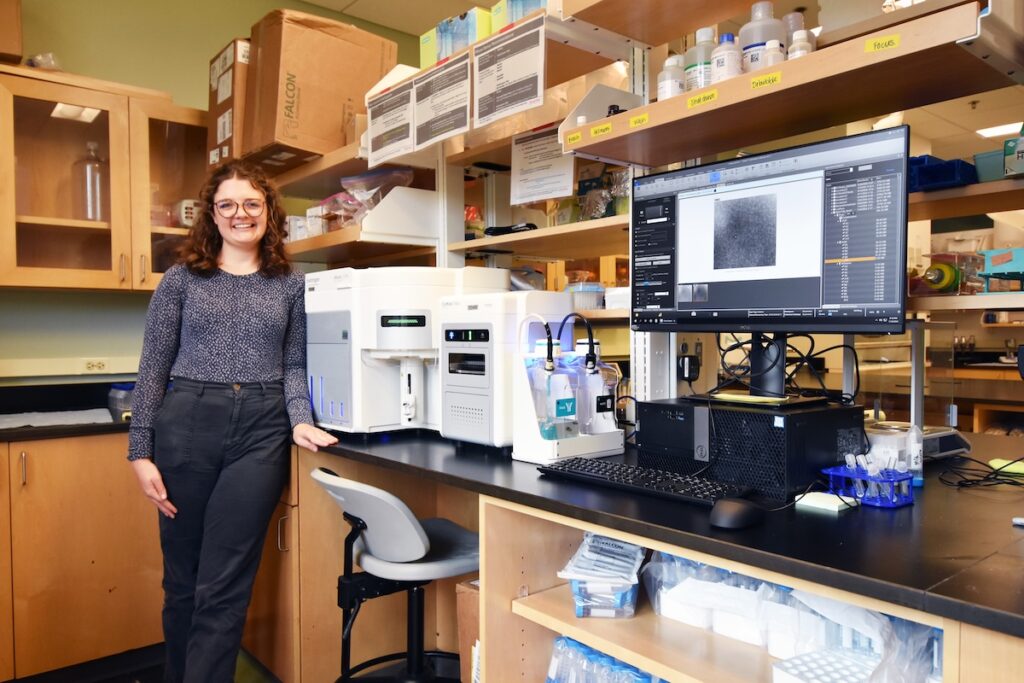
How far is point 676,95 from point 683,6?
275 mm

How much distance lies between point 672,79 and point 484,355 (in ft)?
2.35

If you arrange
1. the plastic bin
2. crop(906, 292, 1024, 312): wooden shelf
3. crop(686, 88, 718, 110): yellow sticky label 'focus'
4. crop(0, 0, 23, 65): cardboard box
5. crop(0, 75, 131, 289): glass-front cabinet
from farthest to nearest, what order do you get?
crop(0, 75, 131, 289): glass-front cabinet < crop(0, 0, 23, 65): cardboard box < crop(686, 88, 718, 110): yellow sticky label 'focus' < crop(906, 292, 1024, 312): wooden shelf < the plastic bin

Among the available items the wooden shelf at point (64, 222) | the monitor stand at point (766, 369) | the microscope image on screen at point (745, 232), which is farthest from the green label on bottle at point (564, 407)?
the wooden shelf at point (64, 222)

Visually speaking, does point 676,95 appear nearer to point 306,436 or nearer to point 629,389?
point 629,389

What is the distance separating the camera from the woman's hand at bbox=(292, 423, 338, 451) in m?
1.83

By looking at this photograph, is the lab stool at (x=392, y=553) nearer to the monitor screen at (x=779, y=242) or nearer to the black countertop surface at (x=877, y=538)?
the black countertop surface at (x=877, y=538)

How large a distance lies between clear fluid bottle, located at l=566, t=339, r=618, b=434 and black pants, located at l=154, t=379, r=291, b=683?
86cm

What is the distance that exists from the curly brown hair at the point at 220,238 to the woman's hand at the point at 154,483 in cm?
51

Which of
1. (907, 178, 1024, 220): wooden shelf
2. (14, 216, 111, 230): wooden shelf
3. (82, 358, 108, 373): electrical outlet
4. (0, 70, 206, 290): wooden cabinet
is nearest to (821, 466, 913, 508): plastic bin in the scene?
(907, 178, 1024, 220): wooden shelf

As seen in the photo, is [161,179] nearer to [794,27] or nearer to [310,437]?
[310,437]

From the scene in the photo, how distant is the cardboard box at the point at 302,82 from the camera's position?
2.36m

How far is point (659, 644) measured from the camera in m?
1.17

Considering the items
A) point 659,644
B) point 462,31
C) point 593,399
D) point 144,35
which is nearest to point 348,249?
point 462,31

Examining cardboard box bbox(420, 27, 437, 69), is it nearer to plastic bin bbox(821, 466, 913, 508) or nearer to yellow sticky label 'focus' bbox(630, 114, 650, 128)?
yellow sticky label 'focus' bbox(630, 114, 650, 128)
